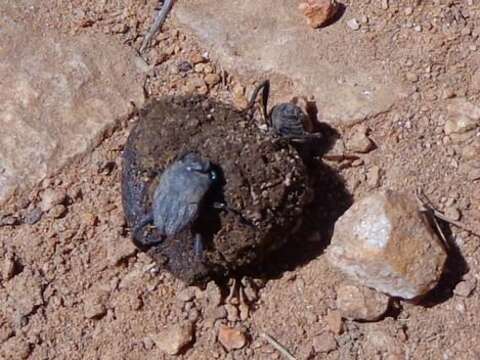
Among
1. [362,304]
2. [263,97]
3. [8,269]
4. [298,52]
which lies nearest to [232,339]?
[362,304]

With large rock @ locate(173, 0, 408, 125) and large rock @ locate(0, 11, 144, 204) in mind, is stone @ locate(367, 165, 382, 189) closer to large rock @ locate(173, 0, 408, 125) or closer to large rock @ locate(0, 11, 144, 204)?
large rock @ locate(173, 0, 408, 125)

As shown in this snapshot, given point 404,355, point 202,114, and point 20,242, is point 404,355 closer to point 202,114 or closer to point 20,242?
point 202,114

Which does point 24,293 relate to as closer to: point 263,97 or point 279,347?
point 279,347

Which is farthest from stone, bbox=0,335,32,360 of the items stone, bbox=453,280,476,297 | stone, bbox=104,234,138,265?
stone, bbox=453,280,476,297

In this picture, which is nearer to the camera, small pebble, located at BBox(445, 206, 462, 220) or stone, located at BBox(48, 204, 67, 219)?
small pebble, located at BBox(445, 206, 462, 220)

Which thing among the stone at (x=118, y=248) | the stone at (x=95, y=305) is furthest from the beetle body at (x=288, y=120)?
the stone at (x=95, y=305)

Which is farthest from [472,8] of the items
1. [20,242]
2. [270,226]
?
[20,242]
